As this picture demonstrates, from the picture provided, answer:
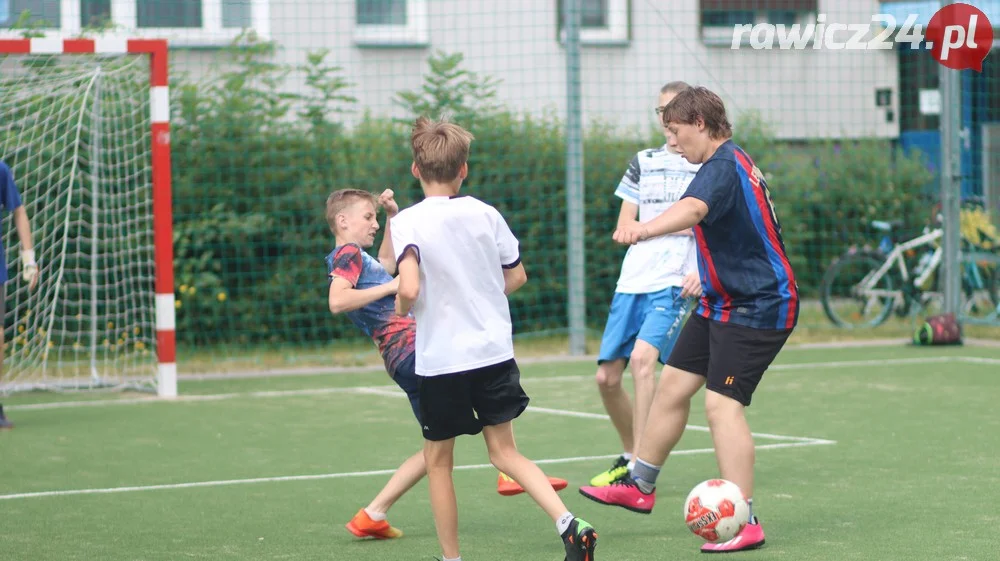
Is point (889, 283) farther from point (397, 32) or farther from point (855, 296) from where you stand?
point (397, 32)

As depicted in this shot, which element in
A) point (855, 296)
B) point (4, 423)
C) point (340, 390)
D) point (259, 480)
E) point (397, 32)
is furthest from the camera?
point (397, 32)

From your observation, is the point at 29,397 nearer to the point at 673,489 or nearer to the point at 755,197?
the point at 673,489

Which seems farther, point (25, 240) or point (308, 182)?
point (308, 182)

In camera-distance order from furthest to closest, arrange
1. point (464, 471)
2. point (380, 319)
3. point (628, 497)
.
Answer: point (464, 471), point (628, 497), point (380, 319)

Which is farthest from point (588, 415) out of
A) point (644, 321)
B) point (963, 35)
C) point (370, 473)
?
point (963, 35)

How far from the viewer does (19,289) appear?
11188 mm

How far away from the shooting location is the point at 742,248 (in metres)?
5.29

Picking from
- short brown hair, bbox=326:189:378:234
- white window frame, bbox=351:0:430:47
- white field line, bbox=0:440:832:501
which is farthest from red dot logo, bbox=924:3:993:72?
short brown hair, bbox=326:189:378:234

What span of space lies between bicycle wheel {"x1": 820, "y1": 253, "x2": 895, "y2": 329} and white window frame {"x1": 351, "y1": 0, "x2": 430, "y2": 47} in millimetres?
4818

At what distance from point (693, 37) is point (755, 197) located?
12.5m

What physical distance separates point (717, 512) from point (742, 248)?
0.98m

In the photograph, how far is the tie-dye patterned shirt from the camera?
5277 millimetres

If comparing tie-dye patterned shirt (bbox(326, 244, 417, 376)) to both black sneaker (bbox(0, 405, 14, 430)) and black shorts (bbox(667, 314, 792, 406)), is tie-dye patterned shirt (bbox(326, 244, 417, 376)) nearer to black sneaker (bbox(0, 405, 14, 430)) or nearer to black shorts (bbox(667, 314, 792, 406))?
black shorts (bbox(667, 314, 792, 406))

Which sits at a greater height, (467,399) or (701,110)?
(701,110)
